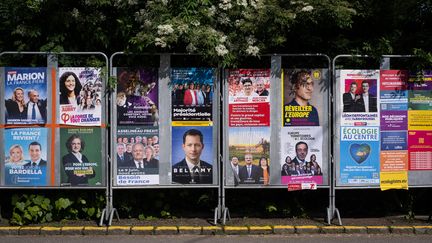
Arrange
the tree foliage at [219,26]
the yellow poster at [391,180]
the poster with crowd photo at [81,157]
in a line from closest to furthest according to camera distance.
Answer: the tree foliage at [219,26]
the poster with crowd photo at [81,157]
the yellow poster at [391,180]

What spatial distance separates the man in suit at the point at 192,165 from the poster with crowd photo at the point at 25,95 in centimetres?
208

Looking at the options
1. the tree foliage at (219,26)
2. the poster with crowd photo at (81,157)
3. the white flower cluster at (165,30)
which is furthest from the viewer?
the poster with crowd photo at (81,157)

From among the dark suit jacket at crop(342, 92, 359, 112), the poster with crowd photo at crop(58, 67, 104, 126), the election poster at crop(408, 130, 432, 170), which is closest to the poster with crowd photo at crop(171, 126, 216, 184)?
the poster with crowd photo at crop(58, 67, 104, 126)

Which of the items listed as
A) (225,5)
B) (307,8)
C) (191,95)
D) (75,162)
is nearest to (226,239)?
(191,95)

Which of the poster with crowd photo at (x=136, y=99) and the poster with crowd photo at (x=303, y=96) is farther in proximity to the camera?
the poster with crowd photo at (x=303, y=96)

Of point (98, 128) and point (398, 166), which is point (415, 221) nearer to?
point (398, 166)

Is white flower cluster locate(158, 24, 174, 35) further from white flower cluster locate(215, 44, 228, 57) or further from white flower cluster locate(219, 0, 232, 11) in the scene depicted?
white flower cluster locate(219, 0, 232, 11)

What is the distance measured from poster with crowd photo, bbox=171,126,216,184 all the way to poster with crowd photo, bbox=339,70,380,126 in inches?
81.3

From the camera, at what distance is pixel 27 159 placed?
786 centimetres

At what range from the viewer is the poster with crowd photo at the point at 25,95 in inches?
309

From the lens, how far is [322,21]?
845cm

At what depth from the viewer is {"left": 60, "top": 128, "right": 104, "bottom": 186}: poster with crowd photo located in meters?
7.88

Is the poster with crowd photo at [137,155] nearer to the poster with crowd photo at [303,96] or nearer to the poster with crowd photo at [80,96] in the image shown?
the poster with crowd photo at [80,96]

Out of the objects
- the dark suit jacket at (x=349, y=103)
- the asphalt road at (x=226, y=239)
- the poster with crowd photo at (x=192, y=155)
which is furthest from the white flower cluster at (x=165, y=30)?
the asphalt road at (x=226, y=239)
